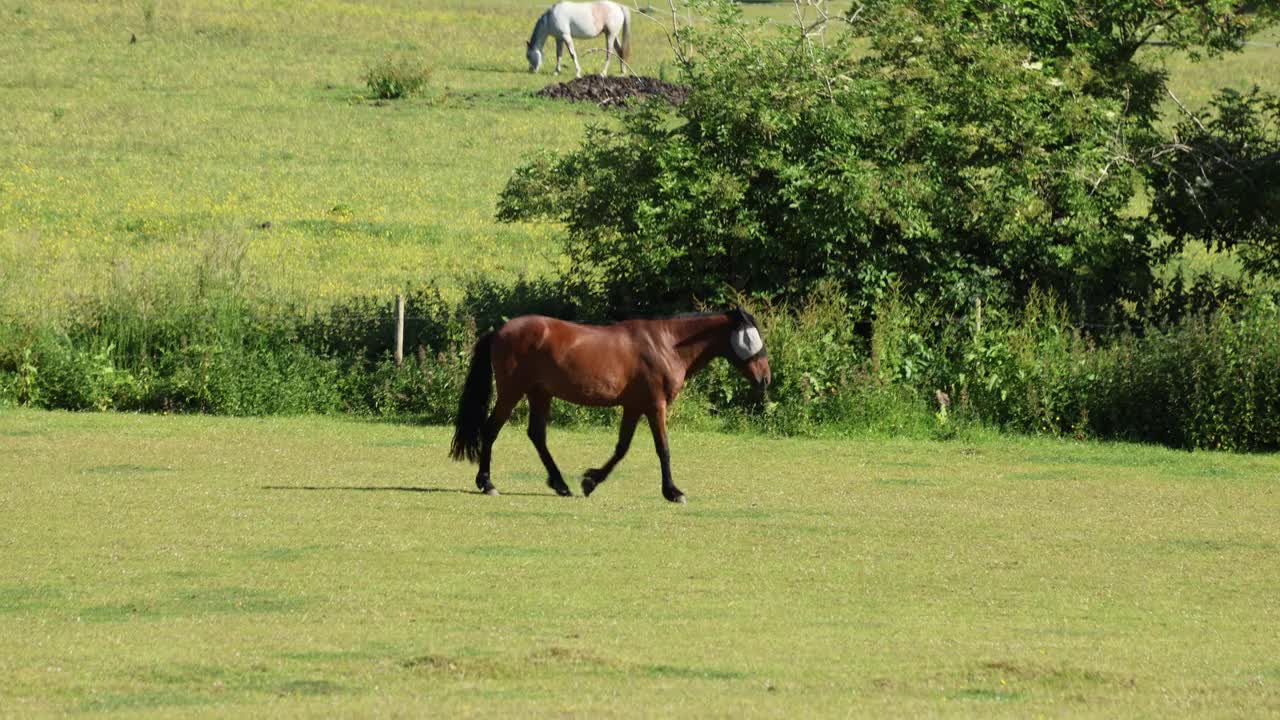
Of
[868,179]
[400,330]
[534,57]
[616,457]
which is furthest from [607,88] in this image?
[616,457]

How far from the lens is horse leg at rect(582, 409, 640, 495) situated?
52.4ft

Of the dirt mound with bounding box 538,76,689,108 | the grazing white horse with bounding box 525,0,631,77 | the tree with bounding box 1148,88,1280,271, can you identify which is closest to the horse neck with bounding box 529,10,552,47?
the grazing white horse with bounding box 525,0,631,77

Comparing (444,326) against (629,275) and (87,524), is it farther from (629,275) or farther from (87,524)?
(87,524)

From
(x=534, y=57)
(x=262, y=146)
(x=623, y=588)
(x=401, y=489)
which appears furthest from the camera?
(x=534, y=57)

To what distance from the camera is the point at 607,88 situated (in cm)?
5238

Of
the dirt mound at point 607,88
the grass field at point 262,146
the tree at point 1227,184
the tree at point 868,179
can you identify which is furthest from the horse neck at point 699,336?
the dirt mound at point 607,88

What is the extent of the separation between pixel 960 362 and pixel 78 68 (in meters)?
40.3

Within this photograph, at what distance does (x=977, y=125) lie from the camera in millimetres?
24516

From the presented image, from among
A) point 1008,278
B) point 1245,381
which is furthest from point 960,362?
point 1245,381

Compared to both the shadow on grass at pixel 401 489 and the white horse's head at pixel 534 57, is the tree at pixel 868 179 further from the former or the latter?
the white horse's head at pixel 534 57

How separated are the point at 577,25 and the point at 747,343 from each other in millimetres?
46970

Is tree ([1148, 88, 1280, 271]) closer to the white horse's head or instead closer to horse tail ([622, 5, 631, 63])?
the white horse's head

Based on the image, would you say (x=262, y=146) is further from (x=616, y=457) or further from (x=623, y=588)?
(x=623, y=588)

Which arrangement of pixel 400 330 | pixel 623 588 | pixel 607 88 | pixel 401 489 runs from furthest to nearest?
Result: pixel 607 88, pixel 400 330, pixel 401 489, pixel 623 588
